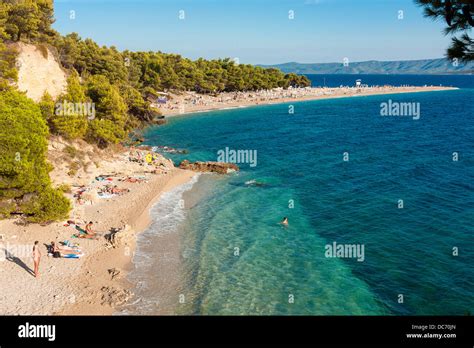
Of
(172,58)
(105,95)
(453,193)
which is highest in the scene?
(172,58)

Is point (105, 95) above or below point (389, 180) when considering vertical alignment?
above

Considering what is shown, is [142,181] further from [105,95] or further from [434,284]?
[434,284]

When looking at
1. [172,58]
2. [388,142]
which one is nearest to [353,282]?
[388,142]

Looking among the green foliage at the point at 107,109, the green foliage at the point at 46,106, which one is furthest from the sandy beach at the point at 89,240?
the green foliage at the point at 46,106

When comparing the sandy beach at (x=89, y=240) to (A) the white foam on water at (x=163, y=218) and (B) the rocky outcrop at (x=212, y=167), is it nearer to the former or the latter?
(A) the white foam on water at (x=163, y=218)

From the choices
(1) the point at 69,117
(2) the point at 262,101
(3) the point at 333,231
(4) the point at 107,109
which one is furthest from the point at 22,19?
(2) the point at 262,101

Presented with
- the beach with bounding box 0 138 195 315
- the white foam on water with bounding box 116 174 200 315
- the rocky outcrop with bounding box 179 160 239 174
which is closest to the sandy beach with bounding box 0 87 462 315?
the beach with bounding box 0 138 195 315
